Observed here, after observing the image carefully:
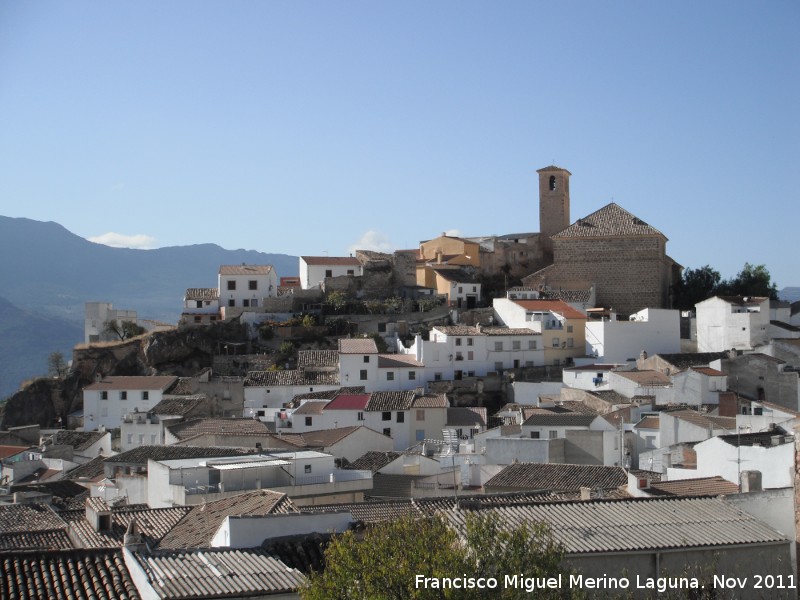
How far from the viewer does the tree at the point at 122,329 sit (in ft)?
183

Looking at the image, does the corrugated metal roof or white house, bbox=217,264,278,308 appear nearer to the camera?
the corrugated metal roof

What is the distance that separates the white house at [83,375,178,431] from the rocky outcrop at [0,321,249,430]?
351 cm

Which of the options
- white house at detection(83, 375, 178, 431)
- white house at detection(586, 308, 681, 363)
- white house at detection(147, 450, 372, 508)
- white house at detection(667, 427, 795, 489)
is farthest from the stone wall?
white house at detection(147, 450, 372, 508)

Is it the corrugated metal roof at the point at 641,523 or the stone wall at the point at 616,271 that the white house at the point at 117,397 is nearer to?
the stone wall at the point at 616,271

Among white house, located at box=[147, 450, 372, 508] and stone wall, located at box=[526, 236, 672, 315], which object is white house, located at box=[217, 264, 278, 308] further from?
white house, located at box=[147, 450, 372, 508]

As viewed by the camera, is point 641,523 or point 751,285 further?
point 751,285

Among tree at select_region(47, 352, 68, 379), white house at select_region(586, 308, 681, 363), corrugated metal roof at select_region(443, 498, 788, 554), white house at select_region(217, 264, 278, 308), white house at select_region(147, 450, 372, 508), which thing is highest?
white house at select_region(217, 264, 278, 308)

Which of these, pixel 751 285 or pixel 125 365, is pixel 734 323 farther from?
pixel 125 365

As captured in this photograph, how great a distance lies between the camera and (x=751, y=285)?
51.8m

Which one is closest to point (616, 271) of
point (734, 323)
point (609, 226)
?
point (609, 226)

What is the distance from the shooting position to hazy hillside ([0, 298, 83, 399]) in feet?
493

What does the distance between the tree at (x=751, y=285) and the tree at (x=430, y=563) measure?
42.4m

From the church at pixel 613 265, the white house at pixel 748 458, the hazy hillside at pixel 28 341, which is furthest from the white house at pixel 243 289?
the hazy hillside at pixel 28 341

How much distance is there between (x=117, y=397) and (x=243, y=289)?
993 cm
